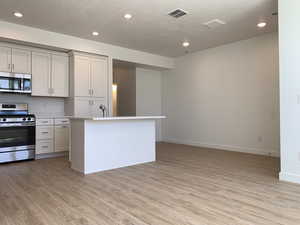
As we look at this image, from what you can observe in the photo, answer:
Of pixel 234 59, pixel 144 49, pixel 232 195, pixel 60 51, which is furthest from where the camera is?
pixel 144 49

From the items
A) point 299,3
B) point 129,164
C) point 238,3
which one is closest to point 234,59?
point 238,3

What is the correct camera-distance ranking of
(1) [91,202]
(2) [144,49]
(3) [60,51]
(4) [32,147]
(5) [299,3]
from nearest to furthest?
(1) [91,202], (5) [299,3], (4) [32,147], (3) [60,51], (2) [144,49]

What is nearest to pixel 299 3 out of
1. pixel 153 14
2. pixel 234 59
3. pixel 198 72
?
pixel 153 14

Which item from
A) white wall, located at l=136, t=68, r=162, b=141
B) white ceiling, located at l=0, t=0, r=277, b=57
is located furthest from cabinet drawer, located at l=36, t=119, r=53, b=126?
white wall, located at l=136, t=68, r=162, b=141

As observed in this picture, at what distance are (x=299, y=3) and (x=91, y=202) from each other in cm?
391

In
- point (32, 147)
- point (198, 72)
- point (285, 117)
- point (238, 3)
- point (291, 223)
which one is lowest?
point (291, 223)

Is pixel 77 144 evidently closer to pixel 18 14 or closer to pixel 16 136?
pixel 16 136

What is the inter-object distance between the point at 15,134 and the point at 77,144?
5.83ft

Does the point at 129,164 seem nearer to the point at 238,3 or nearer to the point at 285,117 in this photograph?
the point at 285,117

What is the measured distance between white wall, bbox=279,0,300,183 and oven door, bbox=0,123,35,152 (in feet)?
16.1

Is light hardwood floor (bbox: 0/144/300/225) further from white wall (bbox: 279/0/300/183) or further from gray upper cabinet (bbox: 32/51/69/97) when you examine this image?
gray upper cabinet (bbox: 32/51/69/97)

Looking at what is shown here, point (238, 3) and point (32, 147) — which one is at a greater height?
point (238, 3)

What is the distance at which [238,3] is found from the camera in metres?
3.70

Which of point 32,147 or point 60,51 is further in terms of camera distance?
point 60,51
